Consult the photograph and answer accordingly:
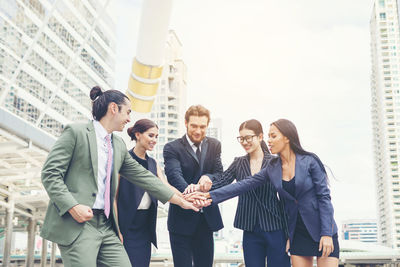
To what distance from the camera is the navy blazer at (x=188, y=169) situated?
4.64 meters

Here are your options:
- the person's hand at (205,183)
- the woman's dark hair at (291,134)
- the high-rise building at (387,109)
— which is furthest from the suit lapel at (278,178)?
the high-rise building at (387,109)

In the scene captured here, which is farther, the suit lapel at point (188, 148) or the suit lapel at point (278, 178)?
the suit lapel at point (188, 148)

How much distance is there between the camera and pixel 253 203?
182 inches

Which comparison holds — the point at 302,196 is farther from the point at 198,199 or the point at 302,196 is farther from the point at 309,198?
→ the point at 198,199

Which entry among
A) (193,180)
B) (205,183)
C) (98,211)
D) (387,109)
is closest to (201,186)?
(205,183)

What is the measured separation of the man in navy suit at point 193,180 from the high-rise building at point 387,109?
13453cm

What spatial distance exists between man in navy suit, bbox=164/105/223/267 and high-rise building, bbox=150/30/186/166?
93490 millimetres

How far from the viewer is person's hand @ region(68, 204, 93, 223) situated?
3201 millimetres

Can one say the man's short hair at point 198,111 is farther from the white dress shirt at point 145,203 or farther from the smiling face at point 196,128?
the white dress shirt at point 145,203

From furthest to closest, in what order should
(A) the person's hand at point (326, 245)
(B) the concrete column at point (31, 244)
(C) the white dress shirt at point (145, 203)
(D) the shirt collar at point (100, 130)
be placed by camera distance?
(B) the concrete column at point (31, 244)
(C) the white dress shirt at point (145, 203)
(A) the person's hand at point (326, 245)
(D) the shirt collar at point (100, 130)

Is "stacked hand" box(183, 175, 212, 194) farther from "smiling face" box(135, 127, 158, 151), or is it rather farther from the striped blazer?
"smiling face" box(135, 127, 158, 151)

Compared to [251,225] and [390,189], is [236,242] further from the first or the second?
[251,225]

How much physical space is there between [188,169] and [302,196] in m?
1.22

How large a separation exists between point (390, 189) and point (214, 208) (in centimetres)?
13554
